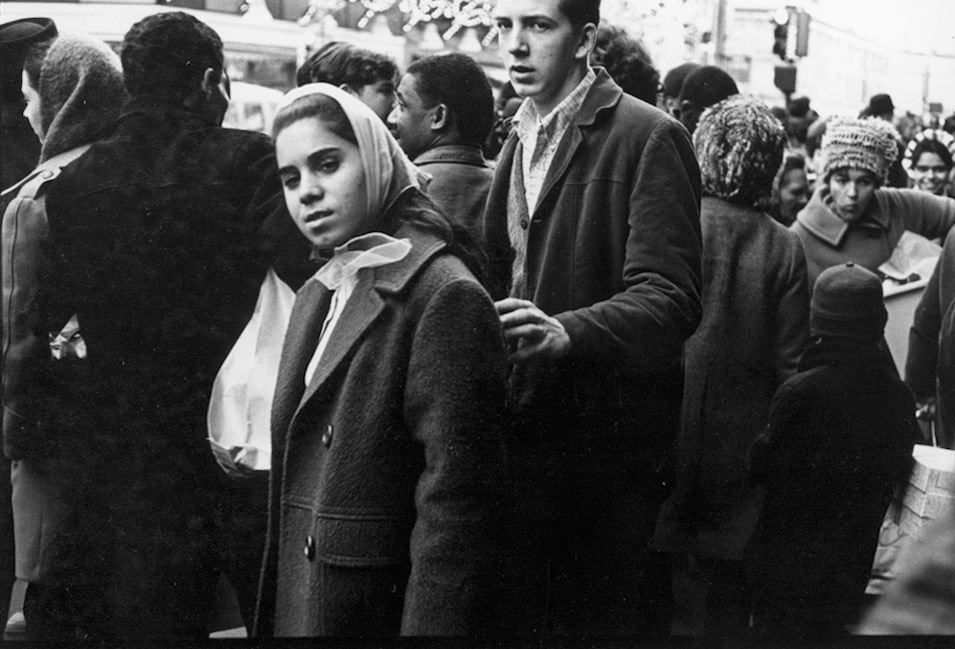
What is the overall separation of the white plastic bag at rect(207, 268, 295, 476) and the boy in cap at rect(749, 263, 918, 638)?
1.38 metres

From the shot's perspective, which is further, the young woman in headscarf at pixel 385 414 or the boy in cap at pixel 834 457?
the boy in cap at pixel 834 457

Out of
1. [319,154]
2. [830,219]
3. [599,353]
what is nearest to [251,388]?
[319,154]

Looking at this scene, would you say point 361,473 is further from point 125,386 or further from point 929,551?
point 929,551

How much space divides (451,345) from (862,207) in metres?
1.53

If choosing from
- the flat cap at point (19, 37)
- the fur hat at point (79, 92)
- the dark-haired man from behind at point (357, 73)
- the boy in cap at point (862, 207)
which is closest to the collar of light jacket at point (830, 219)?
the boy in cap at point (862, 207)

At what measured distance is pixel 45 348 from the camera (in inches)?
132

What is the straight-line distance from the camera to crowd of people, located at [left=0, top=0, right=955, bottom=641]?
2838mm

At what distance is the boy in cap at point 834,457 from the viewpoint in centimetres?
364

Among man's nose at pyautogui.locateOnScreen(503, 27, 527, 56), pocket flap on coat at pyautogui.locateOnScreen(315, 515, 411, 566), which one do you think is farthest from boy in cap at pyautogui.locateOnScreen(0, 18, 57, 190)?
pocket flap on coat at pyautogui.locateOnScreen(315, 515, 411, 566)

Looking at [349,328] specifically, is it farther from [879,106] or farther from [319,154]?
[879,106]

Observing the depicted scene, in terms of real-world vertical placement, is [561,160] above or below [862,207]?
above

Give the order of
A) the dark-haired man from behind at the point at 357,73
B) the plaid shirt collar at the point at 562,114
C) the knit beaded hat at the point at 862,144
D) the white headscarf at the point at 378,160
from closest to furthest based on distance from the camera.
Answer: the white headscarf at the point at 378,160 < the plaid shirt collar at the point at 562,114 < the dark-haired man from behind at the point at 357,73 < the knit beaded hat at the point at 862,144

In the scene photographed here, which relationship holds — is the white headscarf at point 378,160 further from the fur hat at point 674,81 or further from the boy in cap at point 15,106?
the fur hat at point 674,81

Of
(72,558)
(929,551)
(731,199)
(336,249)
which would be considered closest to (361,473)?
(336,249)
